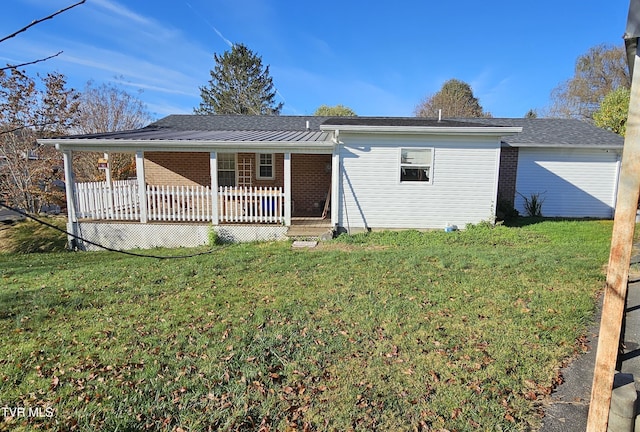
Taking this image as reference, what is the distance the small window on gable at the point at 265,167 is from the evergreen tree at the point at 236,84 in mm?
24576

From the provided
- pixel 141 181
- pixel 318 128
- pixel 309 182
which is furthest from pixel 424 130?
pixel 141 181

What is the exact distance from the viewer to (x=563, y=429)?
2.49 m

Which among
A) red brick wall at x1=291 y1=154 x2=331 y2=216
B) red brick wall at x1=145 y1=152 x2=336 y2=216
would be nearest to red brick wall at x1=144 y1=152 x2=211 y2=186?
red brick wall at x1=145 y1=152 x2=336 y2=216

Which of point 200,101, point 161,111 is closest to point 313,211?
point 161,111

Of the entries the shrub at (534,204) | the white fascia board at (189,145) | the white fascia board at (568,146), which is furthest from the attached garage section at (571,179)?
the white fascia board at (189,145)

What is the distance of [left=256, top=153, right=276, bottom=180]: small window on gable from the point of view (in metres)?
13.3

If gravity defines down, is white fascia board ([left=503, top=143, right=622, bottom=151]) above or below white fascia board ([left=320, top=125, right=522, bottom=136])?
below

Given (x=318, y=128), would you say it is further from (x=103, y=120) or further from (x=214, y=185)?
(x=103, y=120)

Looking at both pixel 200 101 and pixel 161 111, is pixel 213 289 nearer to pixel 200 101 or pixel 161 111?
pixel 161 111

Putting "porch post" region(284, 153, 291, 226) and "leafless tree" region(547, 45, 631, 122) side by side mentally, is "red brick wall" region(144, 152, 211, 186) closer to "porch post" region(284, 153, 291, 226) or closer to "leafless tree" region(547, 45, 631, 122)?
"porch post" region(284, 153, 291, 226)

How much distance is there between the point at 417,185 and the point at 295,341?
7154mm

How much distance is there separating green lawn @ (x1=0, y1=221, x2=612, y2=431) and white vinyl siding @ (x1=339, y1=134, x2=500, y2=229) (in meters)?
2.90

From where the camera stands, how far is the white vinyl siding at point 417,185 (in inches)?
383
